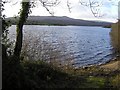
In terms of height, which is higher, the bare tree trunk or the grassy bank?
the bare tree trunk

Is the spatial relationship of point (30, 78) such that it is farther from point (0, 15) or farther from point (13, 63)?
point (0, 15)

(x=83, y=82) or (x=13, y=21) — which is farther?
(x=13, y=21)

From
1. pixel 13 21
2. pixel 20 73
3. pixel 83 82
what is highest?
pixel 13 21

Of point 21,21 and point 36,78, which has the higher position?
point 21,21

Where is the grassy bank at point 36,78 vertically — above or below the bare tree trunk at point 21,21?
below

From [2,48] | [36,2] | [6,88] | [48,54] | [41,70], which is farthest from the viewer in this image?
[48,54]

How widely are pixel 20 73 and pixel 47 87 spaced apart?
1159mm

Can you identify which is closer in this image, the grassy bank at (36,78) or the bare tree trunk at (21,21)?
the grassy bank at (36,78)

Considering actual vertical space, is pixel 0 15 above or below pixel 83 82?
above

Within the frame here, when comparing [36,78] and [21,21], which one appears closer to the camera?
[36,78]

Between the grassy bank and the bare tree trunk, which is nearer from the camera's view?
the grassy bank

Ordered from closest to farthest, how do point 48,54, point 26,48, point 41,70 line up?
point 41,70, point 26,48, point 48,54

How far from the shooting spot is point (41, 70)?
11.3 metres

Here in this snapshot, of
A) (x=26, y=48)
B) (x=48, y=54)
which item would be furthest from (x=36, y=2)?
(x=48, y=54)
